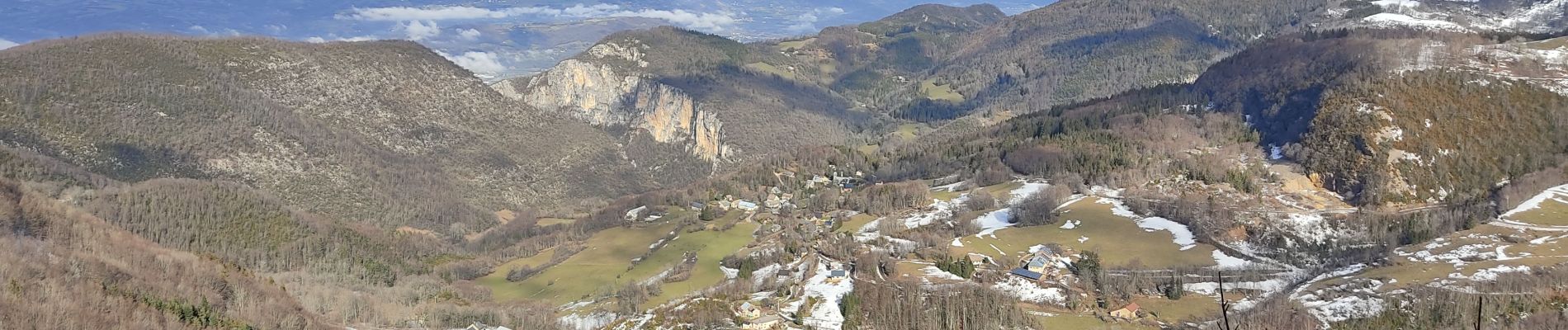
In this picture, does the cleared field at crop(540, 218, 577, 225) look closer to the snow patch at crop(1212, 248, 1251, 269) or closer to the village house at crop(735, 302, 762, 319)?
the village house at crop(735, 302, 762, 319)

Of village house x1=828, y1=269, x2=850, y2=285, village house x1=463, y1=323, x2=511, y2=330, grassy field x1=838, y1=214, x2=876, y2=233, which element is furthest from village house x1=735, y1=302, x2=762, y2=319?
grassy field x1=838, y1=214, x2=876, y2=233

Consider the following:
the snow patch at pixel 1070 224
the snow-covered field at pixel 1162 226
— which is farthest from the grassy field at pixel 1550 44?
the snow patch at pixel 1070 224

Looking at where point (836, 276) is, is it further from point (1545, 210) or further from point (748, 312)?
point (1545, 210)

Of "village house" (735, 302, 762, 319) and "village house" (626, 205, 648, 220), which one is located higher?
"village house" (735, 302, 762, 319)

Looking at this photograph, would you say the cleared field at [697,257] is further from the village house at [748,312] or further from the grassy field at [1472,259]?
the grassy field at [1472,259]

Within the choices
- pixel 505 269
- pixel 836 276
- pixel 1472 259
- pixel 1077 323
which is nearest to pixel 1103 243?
pixel 1077 323

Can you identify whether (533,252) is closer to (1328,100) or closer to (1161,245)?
(1161,245)

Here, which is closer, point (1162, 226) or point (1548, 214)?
point (1548, 214)

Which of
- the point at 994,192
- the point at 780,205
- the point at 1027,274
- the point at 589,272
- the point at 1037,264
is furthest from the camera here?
the point at 780,205
